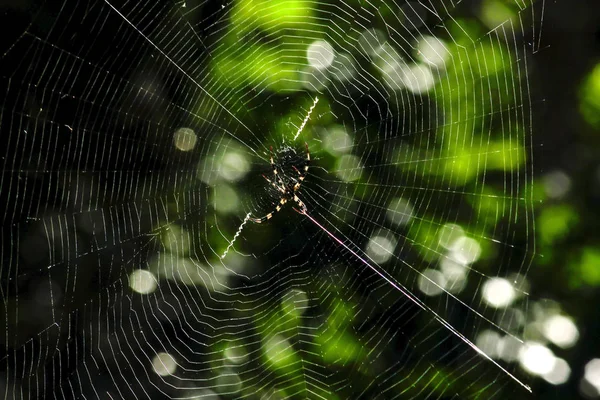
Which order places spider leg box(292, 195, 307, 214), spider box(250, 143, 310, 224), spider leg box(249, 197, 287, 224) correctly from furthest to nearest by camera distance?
1. spider box(250, 143, 310, 224)
2. spider leg box(249, 197, 287, 224)
3. spider leg box(292, 195, 307, 214)

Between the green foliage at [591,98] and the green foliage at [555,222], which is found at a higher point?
the green foliage at [591,98]

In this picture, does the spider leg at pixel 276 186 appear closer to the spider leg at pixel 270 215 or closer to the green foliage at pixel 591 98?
the spider leg at pixel 270 215

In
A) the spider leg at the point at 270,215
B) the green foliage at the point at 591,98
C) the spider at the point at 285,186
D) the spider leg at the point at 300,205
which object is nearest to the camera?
the green foliage at the point at 591,98

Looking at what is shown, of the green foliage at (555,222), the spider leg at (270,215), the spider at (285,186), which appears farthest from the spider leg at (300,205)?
the green foliage at (555,222)

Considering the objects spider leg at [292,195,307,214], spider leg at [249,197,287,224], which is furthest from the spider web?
spider leg at [292,195,307,214]

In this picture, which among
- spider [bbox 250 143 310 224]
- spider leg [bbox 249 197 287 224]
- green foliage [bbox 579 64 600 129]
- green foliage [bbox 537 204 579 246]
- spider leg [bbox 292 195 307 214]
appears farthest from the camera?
spider [bbox 250 143 310 224]

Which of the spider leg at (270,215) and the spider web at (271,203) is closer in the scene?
the spider web at (271,203)

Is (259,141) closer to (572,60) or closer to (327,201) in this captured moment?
(327,201)

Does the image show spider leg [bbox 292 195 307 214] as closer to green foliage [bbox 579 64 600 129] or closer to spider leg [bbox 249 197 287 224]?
spider leg [bbox 249 197 287 224]

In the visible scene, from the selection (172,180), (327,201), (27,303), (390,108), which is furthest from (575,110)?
(27,303)
